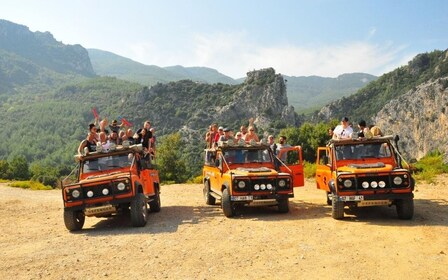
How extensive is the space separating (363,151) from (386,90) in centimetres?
8986

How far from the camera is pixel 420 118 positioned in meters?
61.8

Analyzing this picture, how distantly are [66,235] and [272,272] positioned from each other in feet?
19.0

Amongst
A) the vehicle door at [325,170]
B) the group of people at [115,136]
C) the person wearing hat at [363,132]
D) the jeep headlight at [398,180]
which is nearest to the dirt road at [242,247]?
the vehicle door at [325,170]

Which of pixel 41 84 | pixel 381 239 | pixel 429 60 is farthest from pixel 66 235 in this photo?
pixel 41 84

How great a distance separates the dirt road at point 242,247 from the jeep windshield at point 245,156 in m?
1.45

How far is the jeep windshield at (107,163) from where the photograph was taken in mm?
11266

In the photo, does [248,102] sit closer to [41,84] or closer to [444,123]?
[444,123]

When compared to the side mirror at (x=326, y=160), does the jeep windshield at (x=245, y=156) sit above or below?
above

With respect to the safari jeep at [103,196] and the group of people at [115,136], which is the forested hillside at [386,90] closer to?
the group of people at [115,136]

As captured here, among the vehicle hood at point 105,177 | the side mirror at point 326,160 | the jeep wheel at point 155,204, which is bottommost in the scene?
the jeep wheel at point 155,204

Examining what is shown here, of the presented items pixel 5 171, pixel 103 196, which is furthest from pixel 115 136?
pixel 5 171

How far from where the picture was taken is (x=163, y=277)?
20.5 feet

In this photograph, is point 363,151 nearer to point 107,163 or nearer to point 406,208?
point 406,208

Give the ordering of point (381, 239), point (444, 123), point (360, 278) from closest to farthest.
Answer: point (360, 278), point (381, 239), point (444, 123)
